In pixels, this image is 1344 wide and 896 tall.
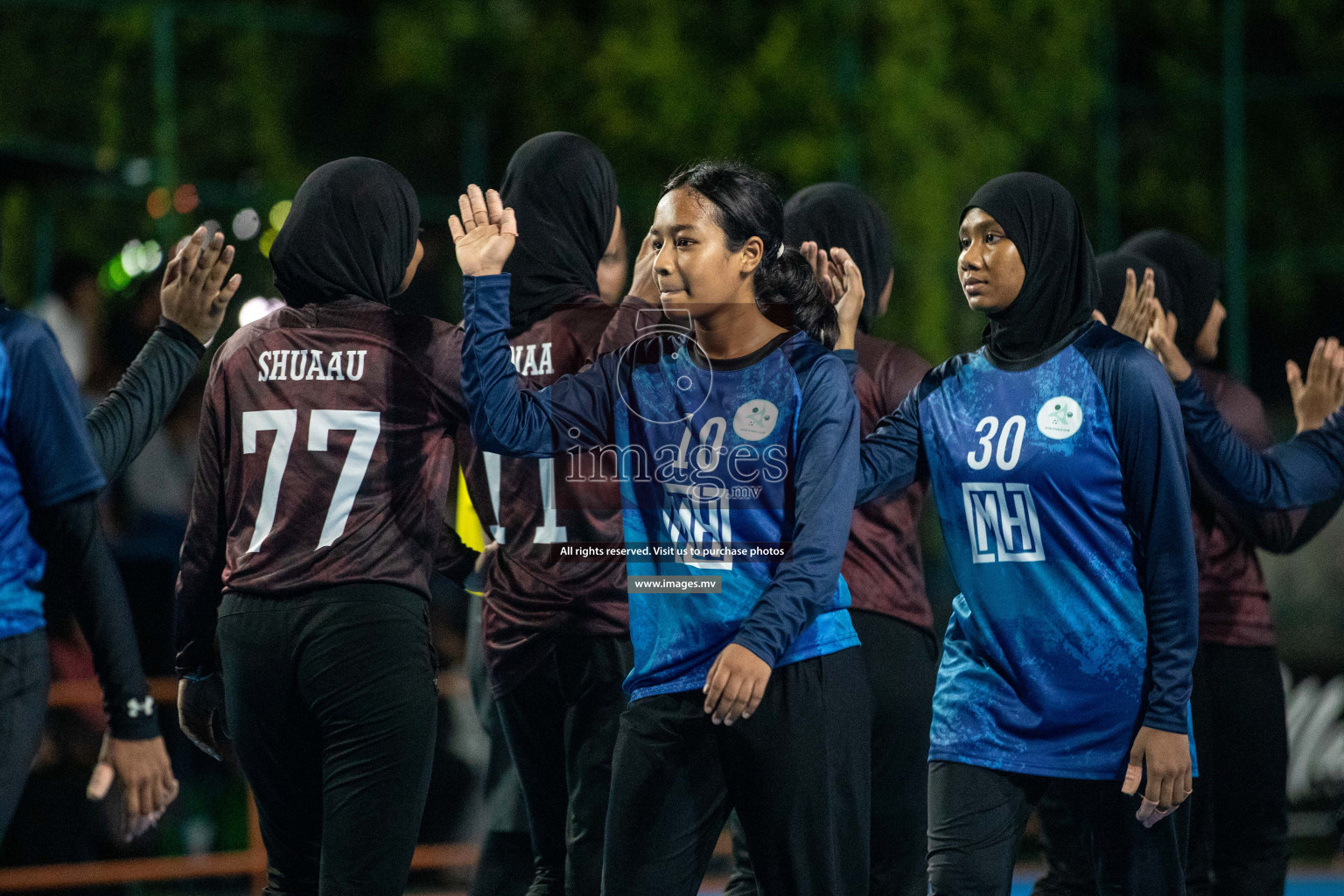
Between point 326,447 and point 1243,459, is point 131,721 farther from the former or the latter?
point 1243,459

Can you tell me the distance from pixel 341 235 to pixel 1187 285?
9.47 feet

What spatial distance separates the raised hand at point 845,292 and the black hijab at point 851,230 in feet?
1.89

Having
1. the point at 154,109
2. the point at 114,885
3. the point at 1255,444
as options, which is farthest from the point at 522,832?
the point at 154,109

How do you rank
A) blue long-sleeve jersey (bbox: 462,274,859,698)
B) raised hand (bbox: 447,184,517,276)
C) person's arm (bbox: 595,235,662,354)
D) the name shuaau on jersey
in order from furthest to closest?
person's arm (bbox: 595,235,662,354), the name shuaau on jersey, raised hand (bbox: 447,184,517,276), blue long-sleeve jersey (bbox: 462,274,859,698)

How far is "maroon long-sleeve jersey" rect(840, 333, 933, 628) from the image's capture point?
446cm

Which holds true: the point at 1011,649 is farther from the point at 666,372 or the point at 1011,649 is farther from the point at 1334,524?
the point at 1334,524

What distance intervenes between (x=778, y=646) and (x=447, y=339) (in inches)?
42.9

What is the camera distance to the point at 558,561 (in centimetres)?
417

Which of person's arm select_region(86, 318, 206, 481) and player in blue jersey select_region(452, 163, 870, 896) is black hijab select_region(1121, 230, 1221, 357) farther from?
person's arm select_region(86, 318, 206, 481)

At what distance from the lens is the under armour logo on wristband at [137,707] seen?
376 centimetres

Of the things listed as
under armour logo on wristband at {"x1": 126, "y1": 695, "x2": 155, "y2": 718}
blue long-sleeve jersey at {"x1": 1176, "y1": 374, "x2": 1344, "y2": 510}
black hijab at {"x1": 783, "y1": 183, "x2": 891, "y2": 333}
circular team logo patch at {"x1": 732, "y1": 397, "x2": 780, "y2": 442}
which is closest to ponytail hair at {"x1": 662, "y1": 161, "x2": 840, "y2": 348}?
circular team logo patch at {"x1": 732, "y1": 397, "x2": 780, "y2": 442}

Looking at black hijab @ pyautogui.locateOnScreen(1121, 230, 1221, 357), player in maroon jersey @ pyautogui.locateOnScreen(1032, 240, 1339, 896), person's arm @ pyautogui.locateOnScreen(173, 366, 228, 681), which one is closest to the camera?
person's arm @ pyautogui.locateOnScreen(173, 366, 228, 681)

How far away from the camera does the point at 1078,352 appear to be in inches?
151

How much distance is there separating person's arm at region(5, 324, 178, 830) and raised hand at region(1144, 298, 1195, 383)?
8.99 feet
